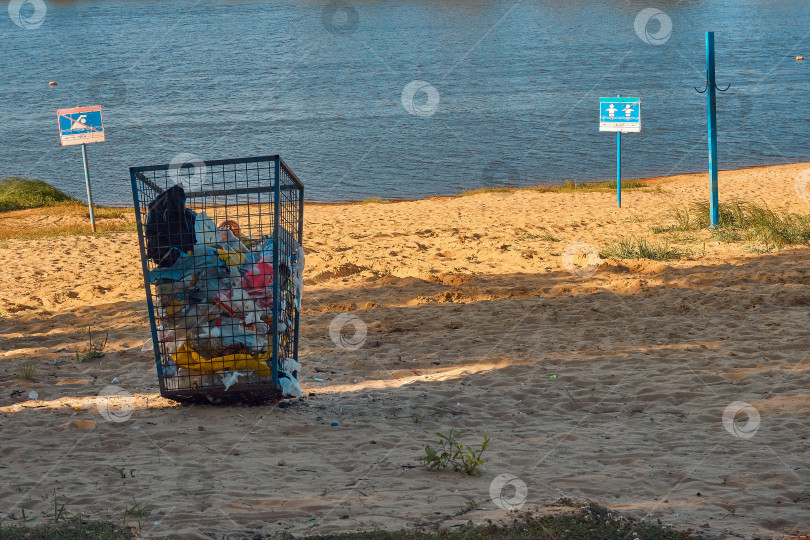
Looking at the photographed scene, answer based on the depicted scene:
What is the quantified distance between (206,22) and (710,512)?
67.9m

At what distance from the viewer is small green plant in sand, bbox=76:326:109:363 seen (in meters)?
7.64

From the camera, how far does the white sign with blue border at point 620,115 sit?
49.4 ft

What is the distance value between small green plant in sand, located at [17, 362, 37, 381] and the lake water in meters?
15.7

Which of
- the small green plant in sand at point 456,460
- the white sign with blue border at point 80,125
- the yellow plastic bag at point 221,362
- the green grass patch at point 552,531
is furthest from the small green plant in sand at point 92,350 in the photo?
the white sign with blue border at point 80,125

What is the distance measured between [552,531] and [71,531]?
2.38 m

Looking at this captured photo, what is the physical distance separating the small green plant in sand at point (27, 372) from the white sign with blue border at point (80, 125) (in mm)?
7856

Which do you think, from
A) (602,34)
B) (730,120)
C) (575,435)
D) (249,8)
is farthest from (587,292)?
(249,8)

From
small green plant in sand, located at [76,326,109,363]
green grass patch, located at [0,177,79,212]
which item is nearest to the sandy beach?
small green plant in sand, located at [76,326,109,363]

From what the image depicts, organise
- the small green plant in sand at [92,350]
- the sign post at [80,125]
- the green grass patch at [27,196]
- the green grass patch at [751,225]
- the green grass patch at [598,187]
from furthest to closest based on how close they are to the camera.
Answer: the green grass patch at [598,187] → the green grass patch at [27,196] → the sign post at [80,125] → the green grass patch at [751,225] → the small green plant in sand at [92,350]

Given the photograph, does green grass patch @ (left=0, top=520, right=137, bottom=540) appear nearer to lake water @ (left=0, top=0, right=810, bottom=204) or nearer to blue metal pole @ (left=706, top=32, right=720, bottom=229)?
blue metal pole @ (left=706, top=32, right=720, bottom=229)

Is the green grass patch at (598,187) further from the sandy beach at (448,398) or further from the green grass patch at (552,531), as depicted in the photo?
the green grass patch at (552,531)

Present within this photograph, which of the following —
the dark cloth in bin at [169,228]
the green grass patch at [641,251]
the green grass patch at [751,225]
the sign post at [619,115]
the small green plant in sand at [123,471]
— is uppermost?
the sign post at [619,115]

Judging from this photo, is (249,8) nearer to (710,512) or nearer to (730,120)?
(730,120)

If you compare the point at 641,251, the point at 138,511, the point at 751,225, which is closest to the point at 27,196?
the point at 641,251
